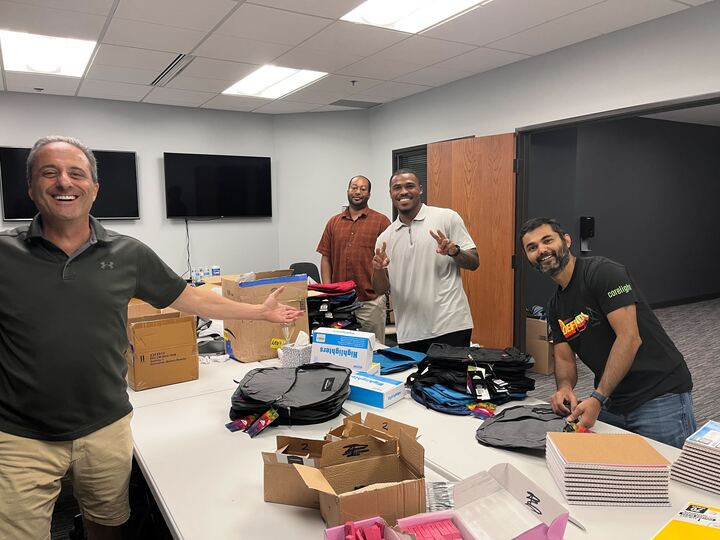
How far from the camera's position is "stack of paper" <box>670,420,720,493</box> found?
1364mm

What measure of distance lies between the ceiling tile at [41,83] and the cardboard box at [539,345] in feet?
15.4

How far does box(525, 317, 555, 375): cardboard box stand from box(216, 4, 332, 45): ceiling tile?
309cm

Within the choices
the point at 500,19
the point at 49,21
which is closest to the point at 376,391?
the point at 500,19

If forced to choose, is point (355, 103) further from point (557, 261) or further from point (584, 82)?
point (557, 261)

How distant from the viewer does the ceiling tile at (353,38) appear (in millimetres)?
3554

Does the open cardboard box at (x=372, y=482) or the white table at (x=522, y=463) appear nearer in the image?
the open cardboard box at (x=372, y=482)

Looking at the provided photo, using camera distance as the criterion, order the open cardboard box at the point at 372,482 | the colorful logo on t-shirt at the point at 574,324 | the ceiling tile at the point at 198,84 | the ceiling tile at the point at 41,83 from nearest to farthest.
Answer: the open cardboard box at the point at 372,482 → the colorful logo on t-shirt at the point at 574,324 → the ceiling tile at the point at 41,83 → the ceiling tile at the point at 198,84

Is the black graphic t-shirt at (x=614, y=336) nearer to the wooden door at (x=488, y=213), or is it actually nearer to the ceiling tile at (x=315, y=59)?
the wooden door at (x=488, y=213)

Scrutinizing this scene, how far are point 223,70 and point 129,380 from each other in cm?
316

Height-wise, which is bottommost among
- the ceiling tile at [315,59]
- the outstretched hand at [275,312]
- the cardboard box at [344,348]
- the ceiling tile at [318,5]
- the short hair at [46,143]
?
the cardboard box at [344,348]

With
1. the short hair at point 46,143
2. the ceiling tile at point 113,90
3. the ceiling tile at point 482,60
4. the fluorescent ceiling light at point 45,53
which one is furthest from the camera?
the ceiling tile at point 113,90

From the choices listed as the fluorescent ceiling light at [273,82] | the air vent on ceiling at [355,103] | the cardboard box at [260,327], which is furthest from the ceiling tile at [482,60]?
the cardboard box at [260,327]

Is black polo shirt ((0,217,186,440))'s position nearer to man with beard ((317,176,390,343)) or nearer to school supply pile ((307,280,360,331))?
school supply pile ((307,280,360,331))

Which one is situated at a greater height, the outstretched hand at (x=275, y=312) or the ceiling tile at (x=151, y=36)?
the ceiling tile at (x=151, y=36)
